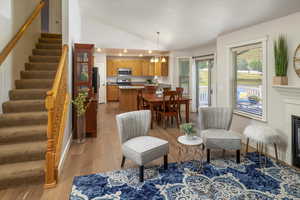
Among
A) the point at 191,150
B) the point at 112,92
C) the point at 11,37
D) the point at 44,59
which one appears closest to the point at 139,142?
the point at 191,150

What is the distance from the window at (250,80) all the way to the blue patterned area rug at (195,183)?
1209mm

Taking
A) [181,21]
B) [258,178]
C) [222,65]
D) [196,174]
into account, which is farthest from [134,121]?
[181,21]

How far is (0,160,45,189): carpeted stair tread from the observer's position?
228 cm

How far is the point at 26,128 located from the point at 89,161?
43.7 inches

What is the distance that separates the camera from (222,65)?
4449 millimetres

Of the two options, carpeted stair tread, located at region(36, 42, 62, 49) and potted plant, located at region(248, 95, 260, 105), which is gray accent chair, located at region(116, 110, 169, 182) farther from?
carpeted stair tread, located at region(36, 42, 62, 49)

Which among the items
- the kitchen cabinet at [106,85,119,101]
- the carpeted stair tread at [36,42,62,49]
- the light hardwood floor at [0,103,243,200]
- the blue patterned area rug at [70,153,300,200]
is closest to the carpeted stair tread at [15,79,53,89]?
the light hardwood floor at [0,103,243,200]

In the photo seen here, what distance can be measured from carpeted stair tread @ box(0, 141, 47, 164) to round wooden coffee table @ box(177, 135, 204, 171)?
1.98 metres

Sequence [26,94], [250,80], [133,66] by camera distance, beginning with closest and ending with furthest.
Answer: [26,94] < [250,80] < [133,66]

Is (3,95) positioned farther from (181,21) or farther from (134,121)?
(181,21)

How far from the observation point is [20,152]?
2.54 meters

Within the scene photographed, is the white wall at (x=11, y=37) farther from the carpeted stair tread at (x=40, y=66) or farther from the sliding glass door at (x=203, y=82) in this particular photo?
the sliding glass door at (x=203, y=82)

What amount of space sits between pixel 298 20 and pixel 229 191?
2.63 m

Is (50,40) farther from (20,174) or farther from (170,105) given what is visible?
(20,174)
